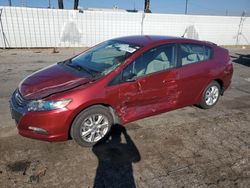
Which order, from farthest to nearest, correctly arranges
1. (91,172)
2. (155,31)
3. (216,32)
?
1. (216,32)
2. (155,31)
3. (91,172)

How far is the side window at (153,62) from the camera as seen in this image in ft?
13.1

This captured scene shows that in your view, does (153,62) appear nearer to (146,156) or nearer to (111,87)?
(111,87)

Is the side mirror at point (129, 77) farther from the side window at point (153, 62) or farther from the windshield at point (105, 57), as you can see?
the windshield at point (105, 57)

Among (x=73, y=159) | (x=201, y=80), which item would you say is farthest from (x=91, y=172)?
(x=201, y=80)

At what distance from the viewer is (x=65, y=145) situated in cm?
377

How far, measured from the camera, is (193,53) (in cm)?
489

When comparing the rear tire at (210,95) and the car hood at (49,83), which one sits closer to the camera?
the car hood at (49,83)

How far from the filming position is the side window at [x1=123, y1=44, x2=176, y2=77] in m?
4.01

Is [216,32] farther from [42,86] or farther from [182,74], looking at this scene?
[42,86]

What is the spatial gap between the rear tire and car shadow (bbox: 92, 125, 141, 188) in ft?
6.54

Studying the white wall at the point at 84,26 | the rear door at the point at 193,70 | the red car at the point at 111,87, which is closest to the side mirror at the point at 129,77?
the red car at the point at 111,87

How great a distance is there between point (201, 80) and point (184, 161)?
2.02 meters

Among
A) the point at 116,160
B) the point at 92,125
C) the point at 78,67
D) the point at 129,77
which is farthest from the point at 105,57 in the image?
the point at 116,160

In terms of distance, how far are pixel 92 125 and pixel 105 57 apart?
1.32 m
